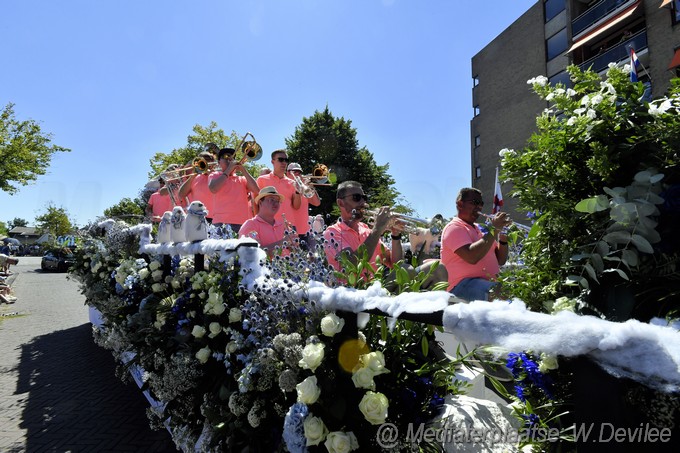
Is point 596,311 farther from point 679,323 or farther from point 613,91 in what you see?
point 613,91

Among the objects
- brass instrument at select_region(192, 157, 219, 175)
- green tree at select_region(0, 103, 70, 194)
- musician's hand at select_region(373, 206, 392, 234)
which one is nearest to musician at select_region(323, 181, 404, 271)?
musician's hand at select_region(373, 206, 392, 234)

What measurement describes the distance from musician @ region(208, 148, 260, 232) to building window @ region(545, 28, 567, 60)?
25476 mm

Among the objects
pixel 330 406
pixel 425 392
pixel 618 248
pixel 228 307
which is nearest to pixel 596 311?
pixel 618 248

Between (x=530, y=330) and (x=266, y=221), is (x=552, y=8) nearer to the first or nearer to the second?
(x=266, y=221)

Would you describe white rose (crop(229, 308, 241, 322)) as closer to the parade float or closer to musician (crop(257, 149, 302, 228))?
the parade float

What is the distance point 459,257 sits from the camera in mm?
3525

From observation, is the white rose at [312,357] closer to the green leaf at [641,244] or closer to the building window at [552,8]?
the green leaf at [641,244]

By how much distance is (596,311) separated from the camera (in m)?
1.22

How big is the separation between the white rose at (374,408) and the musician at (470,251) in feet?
6.37

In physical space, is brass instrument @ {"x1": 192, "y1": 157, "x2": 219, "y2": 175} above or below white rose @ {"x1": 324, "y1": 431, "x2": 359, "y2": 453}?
above

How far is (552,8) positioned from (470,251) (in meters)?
27.9

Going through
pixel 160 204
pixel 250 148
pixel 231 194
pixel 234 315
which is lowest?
pixel 234 315

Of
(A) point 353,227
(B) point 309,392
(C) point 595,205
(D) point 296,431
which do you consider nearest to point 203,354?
(D) point 296,431

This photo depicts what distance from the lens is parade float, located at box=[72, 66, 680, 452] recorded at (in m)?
0.90
